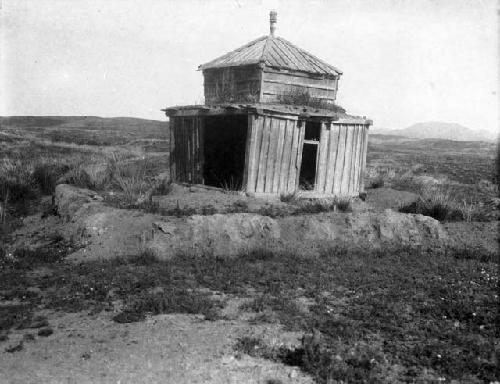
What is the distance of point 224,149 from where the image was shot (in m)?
16.8

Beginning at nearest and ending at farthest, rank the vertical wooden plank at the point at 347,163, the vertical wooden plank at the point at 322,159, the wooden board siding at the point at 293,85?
the vertical wooden plank at the point at 322,159 < the wooden board siding at the point at 293,85 < the vertical wooden plank at the point at 347,163

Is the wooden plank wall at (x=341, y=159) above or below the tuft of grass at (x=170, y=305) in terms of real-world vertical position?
above

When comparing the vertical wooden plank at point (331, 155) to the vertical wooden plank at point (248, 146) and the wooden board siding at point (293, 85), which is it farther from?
the vertical wooden plank at point (248, 146)

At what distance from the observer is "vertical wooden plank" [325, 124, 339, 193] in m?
14.6

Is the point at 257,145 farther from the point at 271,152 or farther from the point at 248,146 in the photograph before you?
the point at 271,152

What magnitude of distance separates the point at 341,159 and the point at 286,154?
2218 millimetres

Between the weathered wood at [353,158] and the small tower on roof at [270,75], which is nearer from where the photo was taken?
the small tower on roof at [270,75]

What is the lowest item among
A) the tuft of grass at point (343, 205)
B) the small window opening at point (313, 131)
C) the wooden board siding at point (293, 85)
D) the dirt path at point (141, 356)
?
the dirt path at point (141, 356)

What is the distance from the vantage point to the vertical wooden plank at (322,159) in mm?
14431

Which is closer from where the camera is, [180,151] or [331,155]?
[331,155]

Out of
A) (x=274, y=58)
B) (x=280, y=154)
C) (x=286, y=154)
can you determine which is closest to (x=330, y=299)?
(x=280, y=154)

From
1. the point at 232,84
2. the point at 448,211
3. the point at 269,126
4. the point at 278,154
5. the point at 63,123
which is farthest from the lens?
the point at 63,123

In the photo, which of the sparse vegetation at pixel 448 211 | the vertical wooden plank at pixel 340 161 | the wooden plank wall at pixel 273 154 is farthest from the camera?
the vertical wooden plank at pixel 340 161

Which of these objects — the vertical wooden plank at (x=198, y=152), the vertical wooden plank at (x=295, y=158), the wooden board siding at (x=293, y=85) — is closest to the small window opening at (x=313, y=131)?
the wooden board siding at (x=293, y=85)
